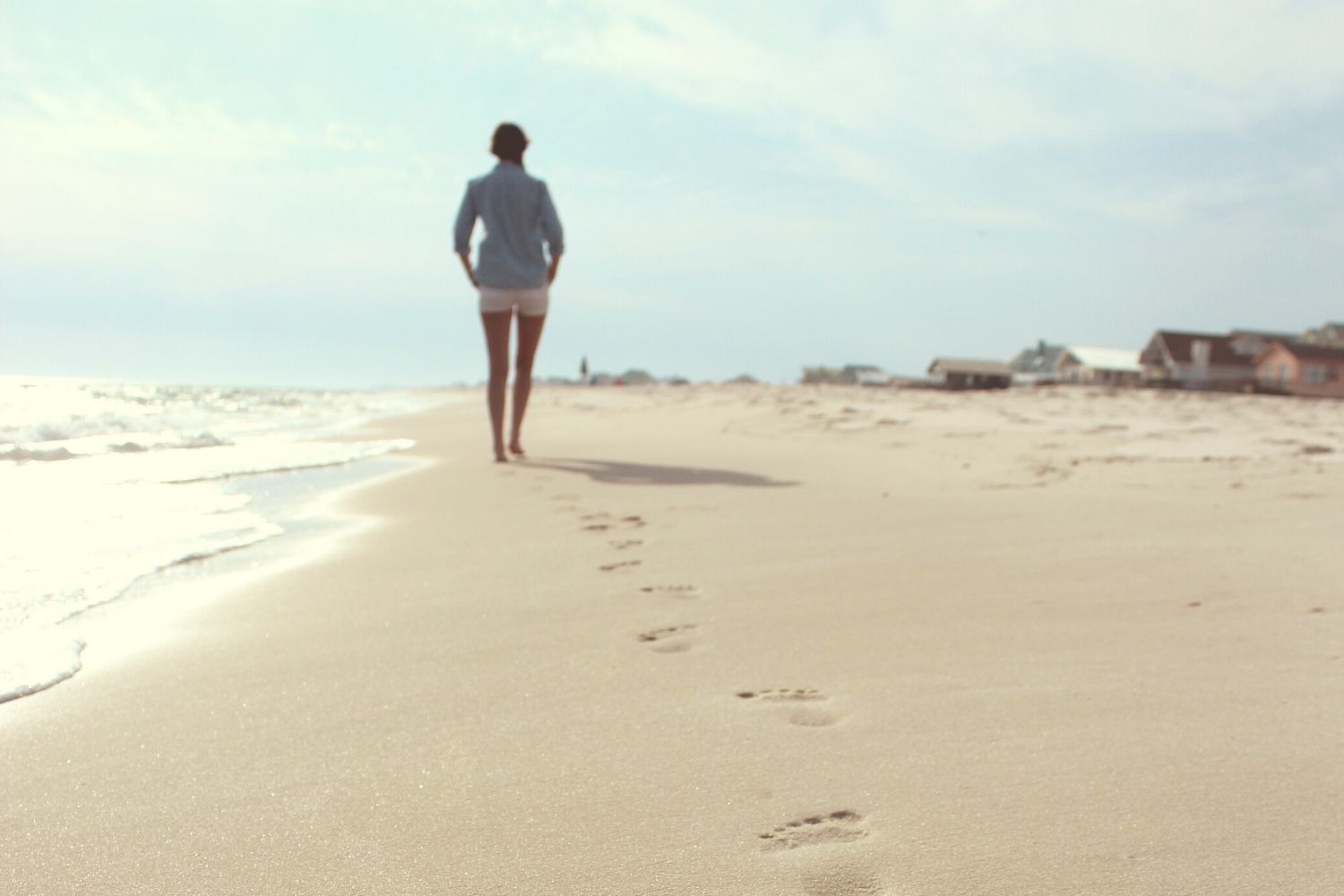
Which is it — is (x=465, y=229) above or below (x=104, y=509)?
above

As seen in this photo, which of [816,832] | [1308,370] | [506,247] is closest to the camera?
[816,832]

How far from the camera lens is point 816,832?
1.05 m

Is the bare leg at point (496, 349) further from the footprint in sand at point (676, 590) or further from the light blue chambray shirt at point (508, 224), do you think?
the footprint in sand at point (676, 590)

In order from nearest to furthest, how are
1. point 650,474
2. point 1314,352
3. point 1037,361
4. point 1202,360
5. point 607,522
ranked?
1. point 607,522
2. point 650,474
3. point 1314,352
4. point 1202,360
5. point 1037,361

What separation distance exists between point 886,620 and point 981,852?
0.87 m

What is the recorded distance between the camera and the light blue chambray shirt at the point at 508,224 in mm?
5000

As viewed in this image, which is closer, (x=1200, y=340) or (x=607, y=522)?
(x=607, y=522)

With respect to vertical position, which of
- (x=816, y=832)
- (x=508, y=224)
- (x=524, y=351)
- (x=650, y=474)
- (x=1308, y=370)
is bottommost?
(x=816, y=832)

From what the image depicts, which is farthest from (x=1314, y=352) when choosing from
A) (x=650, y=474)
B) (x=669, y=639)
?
(x=669, y=639)

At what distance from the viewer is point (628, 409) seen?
9797mm

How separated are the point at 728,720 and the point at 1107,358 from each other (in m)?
49.5

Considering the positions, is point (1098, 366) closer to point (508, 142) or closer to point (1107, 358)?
point (1107, 358)

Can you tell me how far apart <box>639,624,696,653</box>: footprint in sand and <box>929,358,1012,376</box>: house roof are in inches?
1815

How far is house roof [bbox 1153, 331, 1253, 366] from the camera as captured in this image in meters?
38.5
